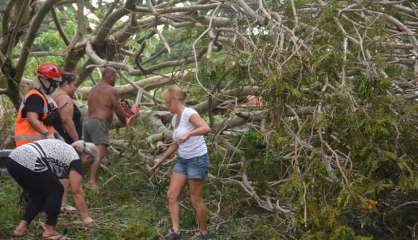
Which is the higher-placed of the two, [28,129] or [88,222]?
[28,129]

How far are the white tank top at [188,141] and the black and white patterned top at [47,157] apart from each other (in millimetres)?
972

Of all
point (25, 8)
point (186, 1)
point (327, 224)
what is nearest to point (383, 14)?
point (327, 224)

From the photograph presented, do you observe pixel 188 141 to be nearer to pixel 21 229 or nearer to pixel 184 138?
pixel 184 138

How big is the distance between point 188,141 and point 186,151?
95 mm

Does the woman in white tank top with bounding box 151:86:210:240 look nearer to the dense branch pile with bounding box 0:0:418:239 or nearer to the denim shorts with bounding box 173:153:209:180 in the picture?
the denim shorts with bounding box 173:153:209:180

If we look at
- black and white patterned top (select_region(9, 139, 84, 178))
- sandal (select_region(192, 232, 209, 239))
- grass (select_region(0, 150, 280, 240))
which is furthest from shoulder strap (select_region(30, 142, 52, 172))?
sandal (select_region(192, 232, 209, 239))

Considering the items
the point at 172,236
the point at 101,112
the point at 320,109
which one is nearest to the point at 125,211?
the point at 101,112

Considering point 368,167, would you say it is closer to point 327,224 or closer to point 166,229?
point 327,224

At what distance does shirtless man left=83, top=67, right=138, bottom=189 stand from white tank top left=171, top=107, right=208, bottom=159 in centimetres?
208

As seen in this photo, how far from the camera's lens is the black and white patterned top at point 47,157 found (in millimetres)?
6973

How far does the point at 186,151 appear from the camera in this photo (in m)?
7.28

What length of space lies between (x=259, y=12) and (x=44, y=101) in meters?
2.38

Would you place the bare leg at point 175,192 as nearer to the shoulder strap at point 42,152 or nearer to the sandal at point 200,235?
the sandal at point 200,235

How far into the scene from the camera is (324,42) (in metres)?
7.14
